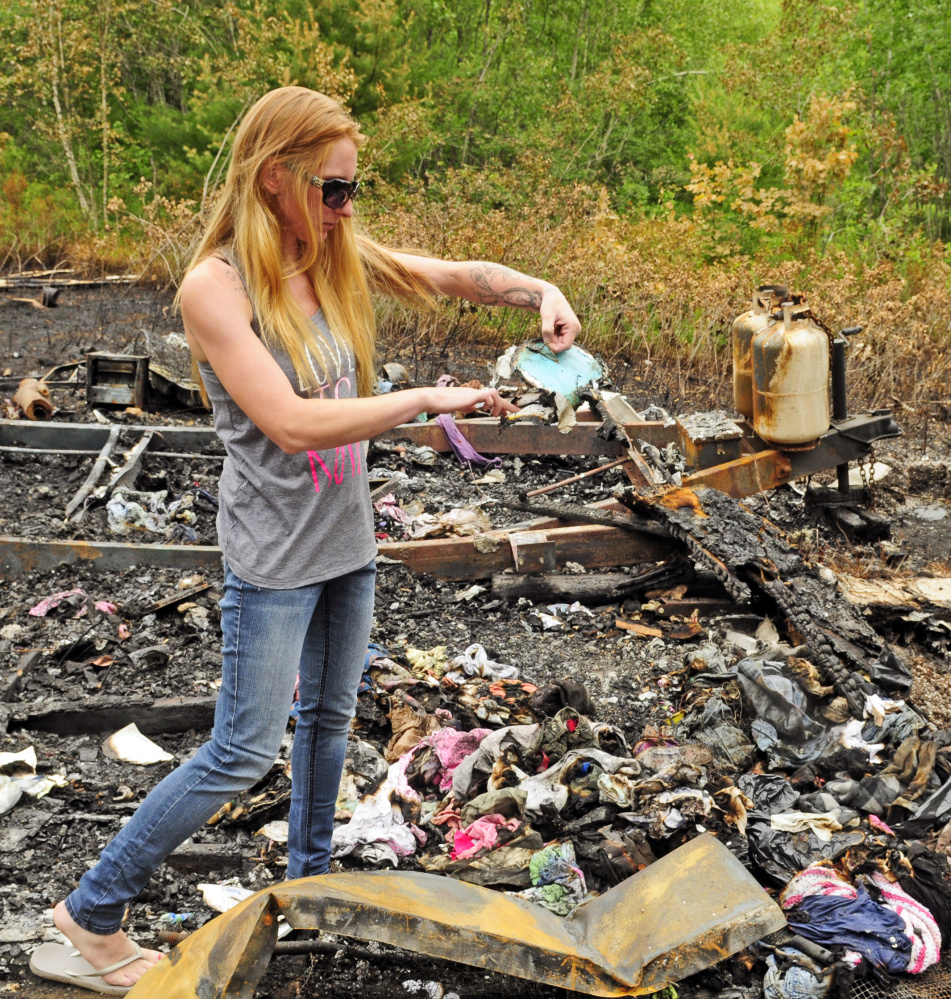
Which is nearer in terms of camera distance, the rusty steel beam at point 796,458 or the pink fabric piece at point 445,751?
the pink fabric piece at point 445,751

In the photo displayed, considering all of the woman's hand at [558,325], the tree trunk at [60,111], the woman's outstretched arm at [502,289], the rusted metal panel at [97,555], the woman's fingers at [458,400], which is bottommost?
the rusted metal panel at [97,555]

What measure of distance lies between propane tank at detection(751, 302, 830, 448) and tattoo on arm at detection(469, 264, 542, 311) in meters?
2.96

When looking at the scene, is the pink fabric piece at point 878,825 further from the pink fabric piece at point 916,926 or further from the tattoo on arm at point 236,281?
the tattoo on arm at point 236,281

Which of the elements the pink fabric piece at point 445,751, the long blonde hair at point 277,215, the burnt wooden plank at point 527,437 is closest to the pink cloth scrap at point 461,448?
the burnt wooden plank at point 527,437

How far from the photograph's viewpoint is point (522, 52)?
74.2 feet

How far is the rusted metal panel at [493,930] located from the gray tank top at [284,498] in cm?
70

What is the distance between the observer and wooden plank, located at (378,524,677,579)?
16.0 ft

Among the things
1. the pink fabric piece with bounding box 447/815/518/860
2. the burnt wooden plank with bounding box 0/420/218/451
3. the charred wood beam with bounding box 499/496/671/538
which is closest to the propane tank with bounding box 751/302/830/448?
the charred wood beam with bounding box 499/496/671/538

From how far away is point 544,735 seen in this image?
3398mm

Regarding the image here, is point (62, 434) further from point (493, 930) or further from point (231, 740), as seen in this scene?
point (493, 930)

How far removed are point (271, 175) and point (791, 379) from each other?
13.0 ft

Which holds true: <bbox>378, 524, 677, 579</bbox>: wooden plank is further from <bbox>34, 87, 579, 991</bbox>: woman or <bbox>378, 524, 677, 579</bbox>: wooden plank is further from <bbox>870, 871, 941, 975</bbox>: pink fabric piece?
<bbox>34, 87, 579, 991</bbox>: woman

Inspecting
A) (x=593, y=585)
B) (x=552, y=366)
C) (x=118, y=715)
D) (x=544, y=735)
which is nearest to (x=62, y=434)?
(x=118, y=715)

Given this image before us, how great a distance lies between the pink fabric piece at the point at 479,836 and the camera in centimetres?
292
